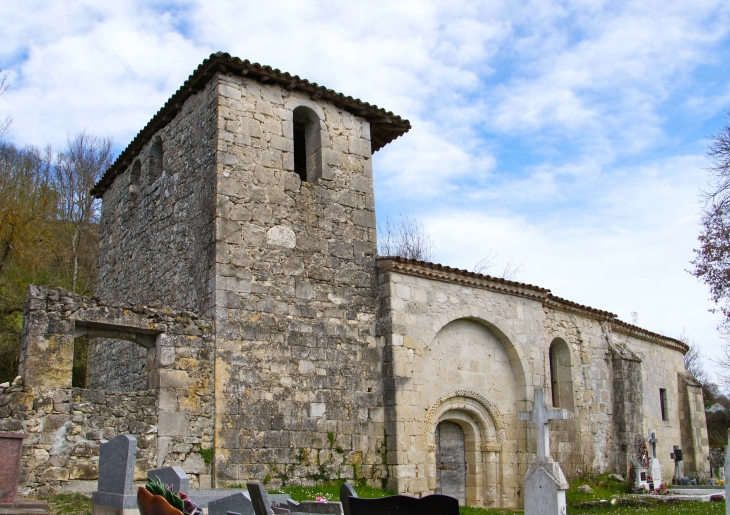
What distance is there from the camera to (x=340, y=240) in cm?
1366

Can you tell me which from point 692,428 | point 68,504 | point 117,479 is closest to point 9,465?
point 117,479

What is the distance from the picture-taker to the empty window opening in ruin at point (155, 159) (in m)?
15.3

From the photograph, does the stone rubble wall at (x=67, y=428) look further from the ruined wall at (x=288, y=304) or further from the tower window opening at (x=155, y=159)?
the tower window opening at (x=155, y=159)

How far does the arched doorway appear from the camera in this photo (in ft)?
47.2

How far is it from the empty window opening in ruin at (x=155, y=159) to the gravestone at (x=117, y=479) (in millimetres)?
8741

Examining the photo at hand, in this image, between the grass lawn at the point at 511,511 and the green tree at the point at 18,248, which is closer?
the grass lawn at the point at 511,511

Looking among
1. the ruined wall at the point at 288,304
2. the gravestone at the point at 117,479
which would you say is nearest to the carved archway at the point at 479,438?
the ruined wall at the point at 288,304

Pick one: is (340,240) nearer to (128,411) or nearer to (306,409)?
(306,409)

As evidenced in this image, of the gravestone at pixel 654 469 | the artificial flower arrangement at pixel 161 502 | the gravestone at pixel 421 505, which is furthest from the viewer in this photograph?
the gravestone at pixel 654 469

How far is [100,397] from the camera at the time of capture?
10445 millimetres

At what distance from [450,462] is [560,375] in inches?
175

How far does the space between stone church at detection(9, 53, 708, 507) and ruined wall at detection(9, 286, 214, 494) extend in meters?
0.04

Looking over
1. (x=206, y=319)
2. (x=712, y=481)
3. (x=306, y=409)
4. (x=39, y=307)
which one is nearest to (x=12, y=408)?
(x=39, y=307)

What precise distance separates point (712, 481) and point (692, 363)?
94.1 ft
